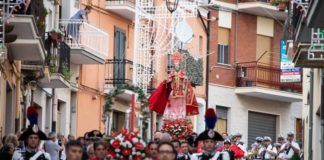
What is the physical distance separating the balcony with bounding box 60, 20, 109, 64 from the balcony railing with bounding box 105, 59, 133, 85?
2.24 m

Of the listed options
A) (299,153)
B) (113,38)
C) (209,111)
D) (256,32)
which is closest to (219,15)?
(256,32)

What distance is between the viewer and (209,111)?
23438mm

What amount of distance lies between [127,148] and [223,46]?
32308mm

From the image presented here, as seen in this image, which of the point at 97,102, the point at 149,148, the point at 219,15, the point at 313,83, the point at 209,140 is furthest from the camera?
the point at 219,15

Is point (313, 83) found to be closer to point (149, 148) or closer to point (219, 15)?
point (149, 148)

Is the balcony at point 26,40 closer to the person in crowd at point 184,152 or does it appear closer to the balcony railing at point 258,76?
the person in crowd at point 184,152

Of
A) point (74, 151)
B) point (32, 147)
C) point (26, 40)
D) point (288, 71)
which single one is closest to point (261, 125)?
point (288, 71)

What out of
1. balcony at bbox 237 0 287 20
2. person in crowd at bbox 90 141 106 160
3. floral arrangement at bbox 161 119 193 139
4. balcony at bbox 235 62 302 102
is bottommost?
person in crowd at bbox 90 141 106 160

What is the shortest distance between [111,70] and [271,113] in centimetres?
1049

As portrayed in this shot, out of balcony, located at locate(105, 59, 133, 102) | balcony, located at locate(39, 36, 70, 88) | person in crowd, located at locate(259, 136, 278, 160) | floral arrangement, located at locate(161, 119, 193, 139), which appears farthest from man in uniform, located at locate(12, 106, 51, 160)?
balcony, located at locate(105, 59, 133, 102)

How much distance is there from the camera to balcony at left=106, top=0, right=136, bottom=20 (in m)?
45.1

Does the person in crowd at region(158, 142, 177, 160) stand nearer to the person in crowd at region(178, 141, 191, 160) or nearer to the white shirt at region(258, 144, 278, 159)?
the person in crowd at region(178, 141, 191, 160)

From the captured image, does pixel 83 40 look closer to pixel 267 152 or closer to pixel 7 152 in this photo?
pixel 267 152

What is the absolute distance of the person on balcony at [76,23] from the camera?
41.4 metres
